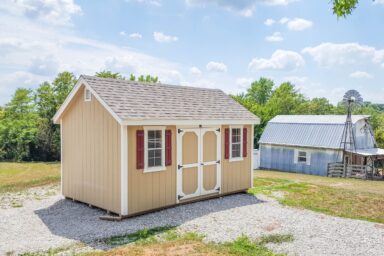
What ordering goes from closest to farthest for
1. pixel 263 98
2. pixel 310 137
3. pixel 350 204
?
pixel 350 204 → pixel 310 137 → pixel 263 98

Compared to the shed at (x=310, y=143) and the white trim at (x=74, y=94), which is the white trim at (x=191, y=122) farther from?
the shed at (x=310, y=143)

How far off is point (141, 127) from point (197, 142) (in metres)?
2.35

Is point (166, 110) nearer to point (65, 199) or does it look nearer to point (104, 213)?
point (104, 213)

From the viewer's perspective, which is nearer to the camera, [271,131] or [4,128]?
[4,128]

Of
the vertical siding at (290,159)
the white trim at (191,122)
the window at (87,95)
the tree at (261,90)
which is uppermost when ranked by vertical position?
the tree at (261,90)

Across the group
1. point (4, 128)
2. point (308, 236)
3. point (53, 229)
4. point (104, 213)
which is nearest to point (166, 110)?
point (104, 213)

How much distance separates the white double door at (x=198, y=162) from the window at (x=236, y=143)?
751 mm

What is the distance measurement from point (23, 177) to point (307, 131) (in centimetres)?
1891

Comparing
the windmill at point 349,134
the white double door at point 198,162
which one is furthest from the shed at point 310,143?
the white double door at point 198,162

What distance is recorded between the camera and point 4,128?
24.5 m

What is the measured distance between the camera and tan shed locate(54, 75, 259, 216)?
938 centimetres

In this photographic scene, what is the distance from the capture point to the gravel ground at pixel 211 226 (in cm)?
746

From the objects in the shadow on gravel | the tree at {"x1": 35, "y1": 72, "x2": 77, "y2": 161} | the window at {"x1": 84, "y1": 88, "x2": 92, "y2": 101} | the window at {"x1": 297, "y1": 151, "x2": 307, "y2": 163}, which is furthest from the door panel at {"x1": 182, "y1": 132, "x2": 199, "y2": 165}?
the tree at {"x1": 35, "y1": 72, "x2": 77, "y2": 161}

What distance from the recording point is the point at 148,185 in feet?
32.1
